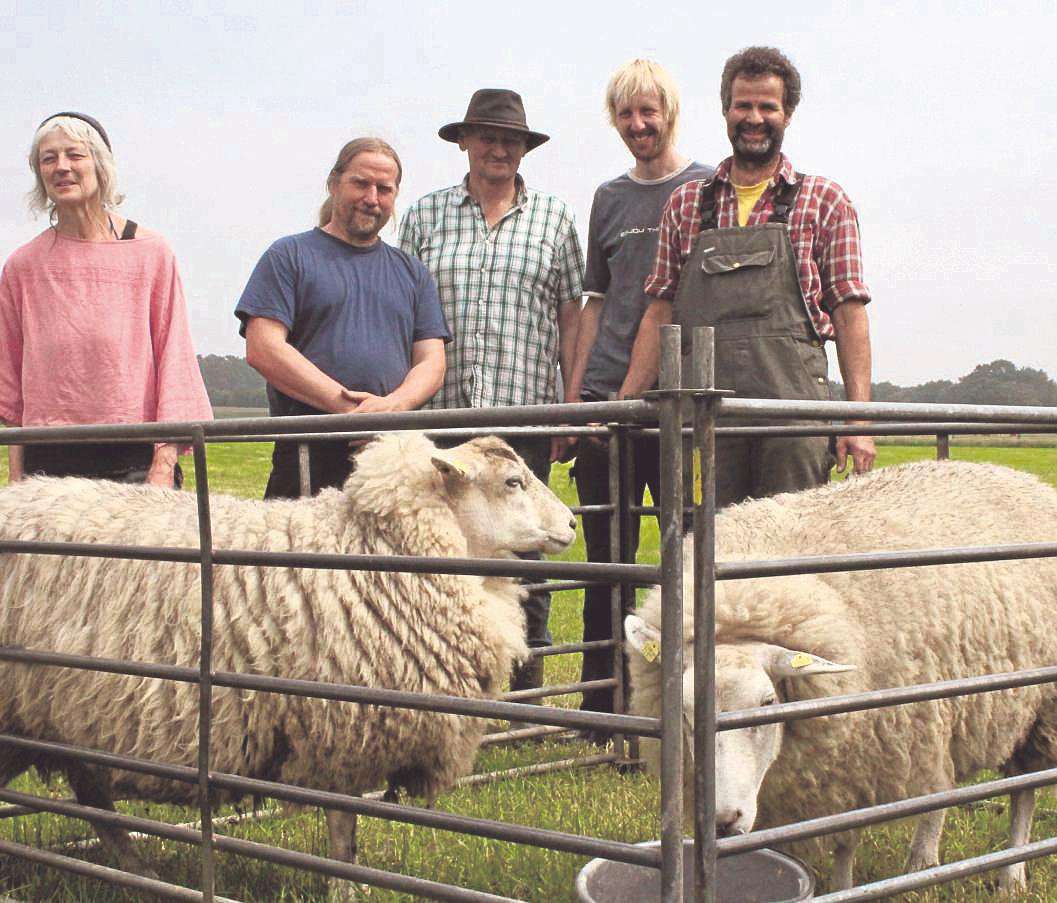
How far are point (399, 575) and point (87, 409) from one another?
54.6 inches

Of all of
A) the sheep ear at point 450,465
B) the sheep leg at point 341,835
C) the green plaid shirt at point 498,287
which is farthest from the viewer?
the green plaid shirt at point 498,287

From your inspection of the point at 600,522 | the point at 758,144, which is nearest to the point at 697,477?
the point at 758,144

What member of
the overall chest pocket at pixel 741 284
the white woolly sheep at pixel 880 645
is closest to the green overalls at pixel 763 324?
the overall chest pocket at pixel 741 284

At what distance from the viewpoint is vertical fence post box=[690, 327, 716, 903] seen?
203cm

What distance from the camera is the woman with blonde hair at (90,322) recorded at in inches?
158

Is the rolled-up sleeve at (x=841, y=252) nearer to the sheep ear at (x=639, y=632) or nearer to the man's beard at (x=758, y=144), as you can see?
the man's beard at (x=758, y=144)

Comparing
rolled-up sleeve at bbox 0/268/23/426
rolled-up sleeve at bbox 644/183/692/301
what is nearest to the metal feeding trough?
rolled-up sleeve at bbox 644/183/692/301

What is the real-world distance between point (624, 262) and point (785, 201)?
0.85 m

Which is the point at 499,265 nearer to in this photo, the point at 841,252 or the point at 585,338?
the point at 585,338

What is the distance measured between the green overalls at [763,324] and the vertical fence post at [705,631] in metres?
1.91

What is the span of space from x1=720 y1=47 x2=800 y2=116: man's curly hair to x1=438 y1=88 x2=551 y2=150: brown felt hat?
0.97m

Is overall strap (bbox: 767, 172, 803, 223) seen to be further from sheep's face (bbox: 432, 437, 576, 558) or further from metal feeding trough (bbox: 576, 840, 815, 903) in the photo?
metal feeding trough (bbox: 576, 840, 815, 903)

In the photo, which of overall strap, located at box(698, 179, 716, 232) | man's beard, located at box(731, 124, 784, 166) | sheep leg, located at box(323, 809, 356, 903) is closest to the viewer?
sheep leg, located at box(323, 809, 356, 903)

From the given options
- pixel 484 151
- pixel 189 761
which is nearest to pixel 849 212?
pixel 484 151
